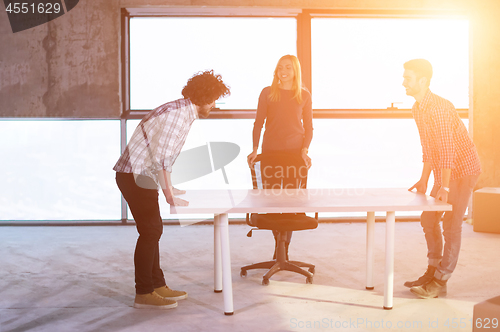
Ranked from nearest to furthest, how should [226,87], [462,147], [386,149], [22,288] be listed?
[226,87] < [462,147] < [22,288] < [386,149]

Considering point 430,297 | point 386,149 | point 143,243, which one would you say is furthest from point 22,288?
point 386,149

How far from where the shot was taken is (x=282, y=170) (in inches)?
134

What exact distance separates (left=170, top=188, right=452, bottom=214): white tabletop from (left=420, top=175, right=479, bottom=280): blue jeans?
17 cm

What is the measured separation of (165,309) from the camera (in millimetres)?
2576

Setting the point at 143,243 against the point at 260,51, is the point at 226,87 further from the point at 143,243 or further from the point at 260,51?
the point at 260,51

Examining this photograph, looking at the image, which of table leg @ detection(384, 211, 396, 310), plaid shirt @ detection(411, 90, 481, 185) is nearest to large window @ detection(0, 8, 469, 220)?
plaid shirt @ detection(411, 90, 481, 185)

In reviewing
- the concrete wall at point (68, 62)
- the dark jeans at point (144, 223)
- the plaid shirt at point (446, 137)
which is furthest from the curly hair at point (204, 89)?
the concrete wall at point (68, 62)

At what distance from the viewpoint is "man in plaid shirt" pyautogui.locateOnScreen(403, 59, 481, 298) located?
2611 millimetres

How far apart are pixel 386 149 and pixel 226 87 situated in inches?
146

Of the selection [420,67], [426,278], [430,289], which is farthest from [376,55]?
[430,289]

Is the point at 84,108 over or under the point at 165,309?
over

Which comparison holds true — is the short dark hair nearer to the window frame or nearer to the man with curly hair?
the man with curly hair

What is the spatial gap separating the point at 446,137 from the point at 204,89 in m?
1.44

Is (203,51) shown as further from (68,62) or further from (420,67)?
(420,67)
